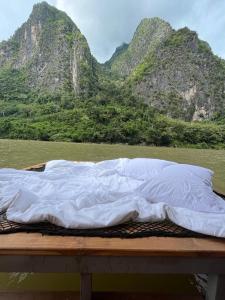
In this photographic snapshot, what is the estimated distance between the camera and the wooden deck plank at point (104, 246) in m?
1.01

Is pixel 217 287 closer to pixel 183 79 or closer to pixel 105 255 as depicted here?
pixel 105 255

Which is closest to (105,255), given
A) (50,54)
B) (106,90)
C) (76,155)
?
(76,155)

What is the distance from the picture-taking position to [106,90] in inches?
1098

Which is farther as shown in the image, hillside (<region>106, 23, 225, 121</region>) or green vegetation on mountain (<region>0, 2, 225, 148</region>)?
hillside (<region>106, 23, 225, 121</region>)

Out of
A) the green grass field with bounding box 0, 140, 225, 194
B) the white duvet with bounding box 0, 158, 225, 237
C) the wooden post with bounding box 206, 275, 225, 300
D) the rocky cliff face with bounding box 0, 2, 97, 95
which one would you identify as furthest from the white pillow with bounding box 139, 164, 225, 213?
the rocky cliff face with bounding box 0, 2, 97, 95

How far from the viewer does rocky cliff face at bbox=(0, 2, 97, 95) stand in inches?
1187

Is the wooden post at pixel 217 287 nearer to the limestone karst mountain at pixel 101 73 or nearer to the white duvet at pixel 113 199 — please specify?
the white duvet at pixel 113 199

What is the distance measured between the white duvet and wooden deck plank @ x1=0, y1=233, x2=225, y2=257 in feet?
0.29

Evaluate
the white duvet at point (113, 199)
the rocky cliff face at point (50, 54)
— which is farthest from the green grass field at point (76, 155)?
the rocky cliff face at point (50, 54)

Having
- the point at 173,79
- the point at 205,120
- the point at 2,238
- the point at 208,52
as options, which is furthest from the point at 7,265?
the point at 208,52

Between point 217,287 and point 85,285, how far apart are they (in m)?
0.49

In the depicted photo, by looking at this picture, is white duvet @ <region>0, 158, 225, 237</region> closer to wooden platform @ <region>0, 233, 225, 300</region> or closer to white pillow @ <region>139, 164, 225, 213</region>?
white pillow @ <region>139, 164, 225, 213</region>

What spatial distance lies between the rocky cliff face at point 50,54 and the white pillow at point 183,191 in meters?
26.1

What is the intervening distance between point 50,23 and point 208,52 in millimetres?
18207
